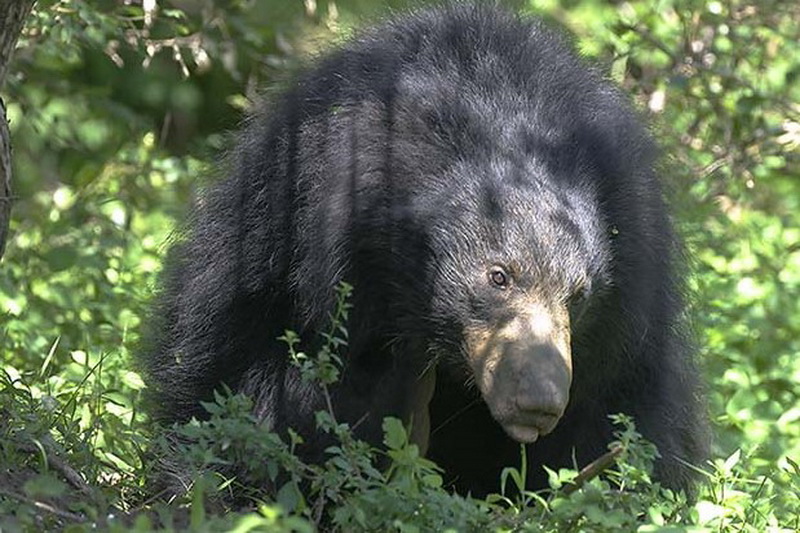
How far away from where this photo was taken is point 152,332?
6.07 meters

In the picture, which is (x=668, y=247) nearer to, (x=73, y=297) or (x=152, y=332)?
(x=152, y=332)

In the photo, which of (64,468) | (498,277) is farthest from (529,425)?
(64,468)

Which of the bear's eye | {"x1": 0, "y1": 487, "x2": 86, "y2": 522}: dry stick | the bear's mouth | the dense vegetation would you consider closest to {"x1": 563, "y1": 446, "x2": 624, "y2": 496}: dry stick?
the dense vegetation

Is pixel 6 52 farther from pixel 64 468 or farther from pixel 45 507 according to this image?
pixel 45 507

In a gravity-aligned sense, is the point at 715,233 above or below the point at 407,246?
below

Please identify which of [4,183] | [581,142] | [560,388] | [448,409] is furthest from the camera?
[448,409]

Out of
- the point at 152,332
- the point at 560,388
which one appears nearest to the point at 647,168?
the point at 560,388

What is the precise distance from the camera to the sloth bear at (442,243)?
5211 mm

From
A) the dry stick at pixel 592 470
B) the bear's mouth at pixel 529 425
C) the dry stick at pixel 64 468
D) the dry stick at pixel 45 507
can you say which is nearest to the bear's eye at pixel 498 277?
the bear's mouth at pixel 529 425

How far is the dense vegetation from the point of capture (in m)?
4.19

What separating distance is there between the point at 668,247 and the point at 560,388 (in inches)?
43.7

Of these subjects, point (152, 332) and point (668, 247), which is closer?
point (668, 247)

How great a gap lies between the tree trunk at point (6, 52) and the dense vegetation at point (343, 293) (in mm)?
547

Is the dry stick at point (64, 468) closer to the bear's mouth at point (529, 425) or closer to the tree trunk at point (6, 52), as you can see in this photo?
the tree trunk at point (6, 52)
